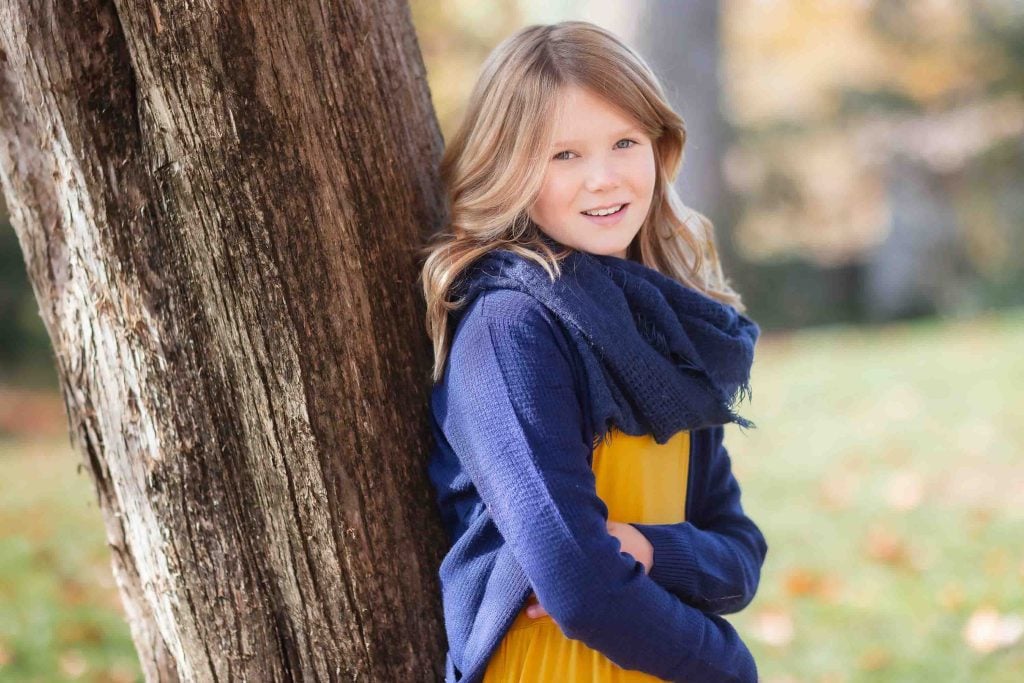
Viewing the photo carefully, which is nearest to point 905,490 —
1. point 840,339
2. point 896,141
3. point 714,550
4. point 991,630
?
point 991,630

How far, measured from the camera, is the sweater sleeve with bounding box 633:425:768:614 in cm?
193

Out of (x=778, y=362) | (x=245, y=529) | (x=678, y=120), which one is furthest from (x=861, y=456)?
(x=245, y=529)

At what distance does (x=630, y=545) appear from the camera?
74.4 inches

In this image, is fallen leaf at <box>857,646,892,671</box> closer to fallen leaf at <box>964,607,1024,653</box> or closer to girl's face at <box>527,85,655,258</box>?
fallen leaf at <box>964,607,1024,653</box>

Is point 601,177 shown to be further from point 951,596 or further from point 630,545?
point 951,596

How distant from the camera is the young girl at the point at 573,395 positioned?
1.74 meters

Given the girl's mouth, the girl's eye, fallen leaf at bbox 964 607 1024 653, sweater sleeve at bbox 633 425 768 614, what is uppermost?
the girl's eye

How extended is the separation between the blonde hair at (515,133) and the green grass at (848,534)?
71 centimetres

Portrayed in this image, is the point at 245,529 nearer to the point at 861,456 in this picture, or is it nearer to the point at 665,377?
the point at 665,377

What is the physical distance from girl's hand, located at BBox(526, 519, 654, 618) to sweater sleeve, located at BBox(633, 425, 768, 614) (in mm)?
12

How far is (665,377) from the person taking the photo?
192 centimetres

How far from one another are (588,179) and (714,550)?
0.76 meters

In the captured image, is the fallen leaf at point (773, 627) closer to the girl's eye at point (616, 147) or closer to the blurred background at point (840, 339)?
the blurred background at point (840, 339)

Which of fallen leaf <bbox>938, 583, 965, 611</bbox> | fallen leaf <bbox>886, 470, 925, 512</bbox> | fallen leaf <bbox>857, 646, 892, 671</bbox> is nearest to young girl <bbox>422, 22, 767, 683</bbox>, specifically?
fallen leaf <bbox>857, 646, 892, 671</bbox>
